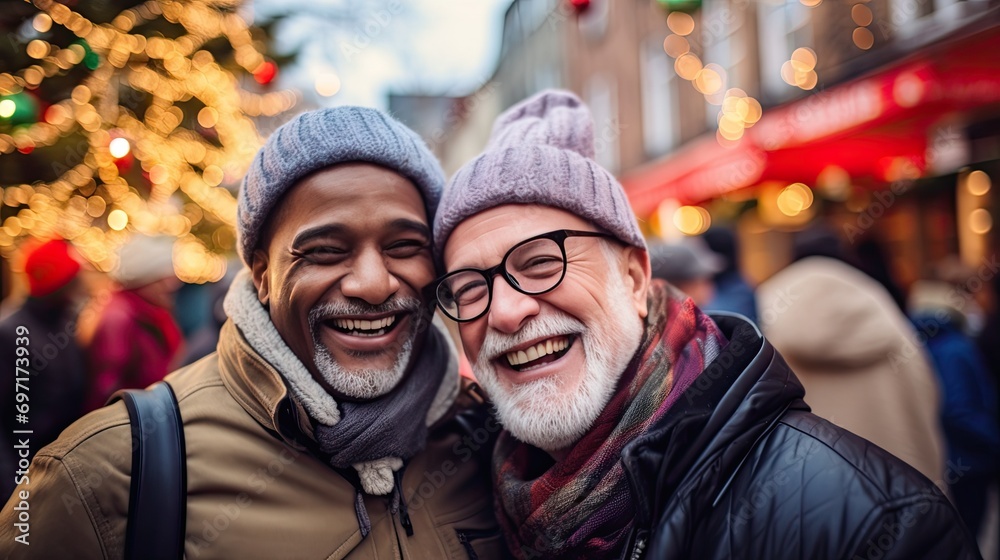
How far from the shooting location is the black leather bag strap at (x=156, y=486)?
1530 mm

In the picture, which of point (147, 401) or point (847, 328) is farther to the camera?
point (847, 328)

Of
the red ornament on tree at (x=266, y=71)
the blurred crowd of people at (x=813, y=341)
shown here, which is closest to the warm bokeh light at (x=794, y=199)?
the blurred crowd of people at (x=813, y=341)

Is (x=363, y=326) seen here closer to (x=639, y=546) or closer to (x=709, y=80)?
(x=639, y=546)

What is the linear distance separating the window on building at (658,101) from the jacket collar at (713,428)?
13.1 meters

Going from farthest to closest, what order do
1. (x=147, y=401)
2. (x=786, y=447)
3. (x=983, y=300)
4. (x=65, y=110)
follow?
(x=983, y=300) < (x=65, y=110) < (x=147, y=401) < (x=786, y=447)

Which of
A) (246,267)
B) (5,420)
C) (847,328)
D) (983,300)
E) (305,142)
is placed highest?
(305,142)

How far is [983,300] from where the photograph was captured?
16.4 ft

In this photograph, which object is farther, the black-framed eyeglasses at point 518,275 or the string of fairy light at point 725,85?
the string of fairy light at point 725,85

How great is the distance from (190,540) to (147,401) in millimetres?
390

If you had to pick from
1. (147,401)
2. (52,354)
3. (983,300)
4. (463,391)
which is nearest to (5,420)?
(52,354)

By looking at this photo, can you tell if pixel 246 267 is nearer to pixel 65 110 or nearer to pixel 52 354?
pixel 65 110

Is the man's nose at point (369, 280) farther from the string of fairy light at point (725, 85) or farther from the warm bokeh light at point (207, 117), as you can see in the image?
the string of fairy light at point (725, 85)

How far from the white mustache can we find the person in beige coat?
1824mm

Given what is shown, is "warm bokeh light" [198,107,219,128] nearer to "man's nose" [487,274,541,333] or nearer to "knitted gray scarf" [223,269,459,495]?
"knitted gray scarf" [223,269,459,495]
